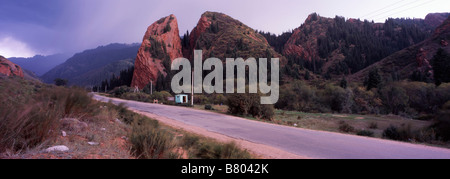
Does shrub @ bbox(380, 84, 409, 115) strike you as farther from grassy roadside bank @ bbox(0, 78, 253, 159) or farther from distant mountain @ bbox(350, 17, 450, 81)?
grassy roadside bank @ bbox(0, 78, 253, 159)

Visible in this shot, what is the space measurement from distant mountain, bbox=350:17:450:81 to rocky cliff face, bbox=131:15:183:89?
56174mm

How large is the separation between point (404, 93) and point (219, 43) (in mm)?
51794

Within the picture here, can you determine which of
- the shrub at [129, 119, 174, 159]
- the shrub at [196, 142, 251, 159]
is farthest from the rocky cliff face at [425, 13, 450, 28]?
the shrub at [129, 119, 174, 159]

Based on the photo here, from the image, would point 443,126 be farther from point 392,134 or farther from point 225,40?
Answer: point 225,40

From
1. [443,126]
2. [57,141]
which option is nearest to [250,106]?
[443,126]

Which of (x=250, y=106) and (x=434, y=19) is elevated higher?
(x=434, y=19)

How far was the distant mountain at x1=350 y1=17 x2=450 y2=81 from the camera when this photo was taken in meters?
46.2

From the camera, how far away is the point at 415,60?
167ft

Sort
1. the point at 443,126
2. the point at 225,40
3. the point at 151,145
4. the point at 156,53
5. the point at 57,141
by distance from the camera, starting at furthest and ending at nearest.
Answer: the point at 225,40 → the point at 156,53 → the point at 443,126 → the point at 57,141 → the point at 151,145

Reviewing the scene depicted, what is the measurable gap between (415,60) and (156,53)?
7012cm

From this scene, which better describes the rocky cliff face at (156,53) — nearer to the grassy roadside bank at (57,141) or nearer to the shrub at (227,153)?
the grassy roadside bank at (57,141)

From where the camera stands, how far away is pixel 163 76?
202 feet

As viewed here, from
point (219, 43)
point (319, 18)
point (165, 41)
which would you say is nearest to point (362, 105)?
point (219, 43)
